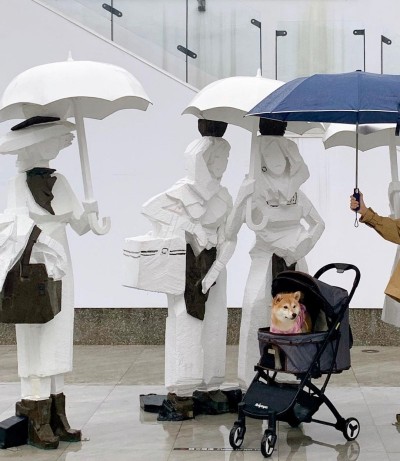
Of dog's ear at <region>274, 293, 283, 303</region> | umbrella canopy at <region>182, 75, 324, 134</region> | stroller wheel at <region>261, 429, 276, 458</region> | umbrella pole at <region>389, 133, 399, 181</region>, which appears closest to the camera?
stroller wheel at <region>261, 429, 276, 458</region>

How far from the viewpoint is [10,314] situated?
6.90 metres

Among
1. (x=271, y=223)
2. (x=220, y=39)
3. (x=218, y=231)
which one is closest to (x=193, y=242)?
(x=218, y=231)

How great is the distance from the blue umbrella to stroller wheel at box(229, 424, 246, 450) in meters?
1.65

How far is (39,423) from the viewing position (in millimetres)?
7254

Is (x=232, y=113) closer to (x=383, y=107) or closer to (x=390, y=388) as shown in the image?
(x=383, y=107)

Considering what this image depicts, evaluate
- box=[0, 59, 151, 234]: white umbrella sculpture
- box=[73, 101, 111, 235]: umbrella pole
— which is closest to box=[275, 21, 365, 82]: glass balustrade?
box=[0, 59, 151, 234]: white umbrella sculpture

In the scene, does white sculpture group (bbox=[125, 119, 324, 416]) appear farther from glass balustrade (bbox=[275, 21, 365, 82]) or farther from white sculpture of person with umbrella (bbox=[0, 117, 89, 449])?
glass balustrade (bbox=[275, 21, 365, 82])

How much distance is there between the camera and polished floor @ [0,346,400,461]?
7.16 m

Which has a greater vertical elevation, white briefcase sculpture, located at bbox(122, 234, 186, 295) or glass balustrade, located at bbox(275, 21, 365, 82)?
glass balustrade, located at bbox(275, 21, 365, 82)

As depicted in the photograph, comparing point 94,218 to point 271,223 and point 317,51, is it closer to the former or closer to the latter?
point 271,223

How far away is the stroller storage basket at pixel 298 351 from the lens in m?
7.11

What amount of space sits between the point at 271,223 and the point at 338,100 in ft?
4.74

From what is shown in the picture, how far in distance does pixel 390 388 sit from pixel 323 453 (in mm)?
2210

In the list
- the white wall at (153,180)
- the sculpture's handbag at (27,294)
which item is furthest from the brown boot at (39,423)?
the white wall at (153,180)
